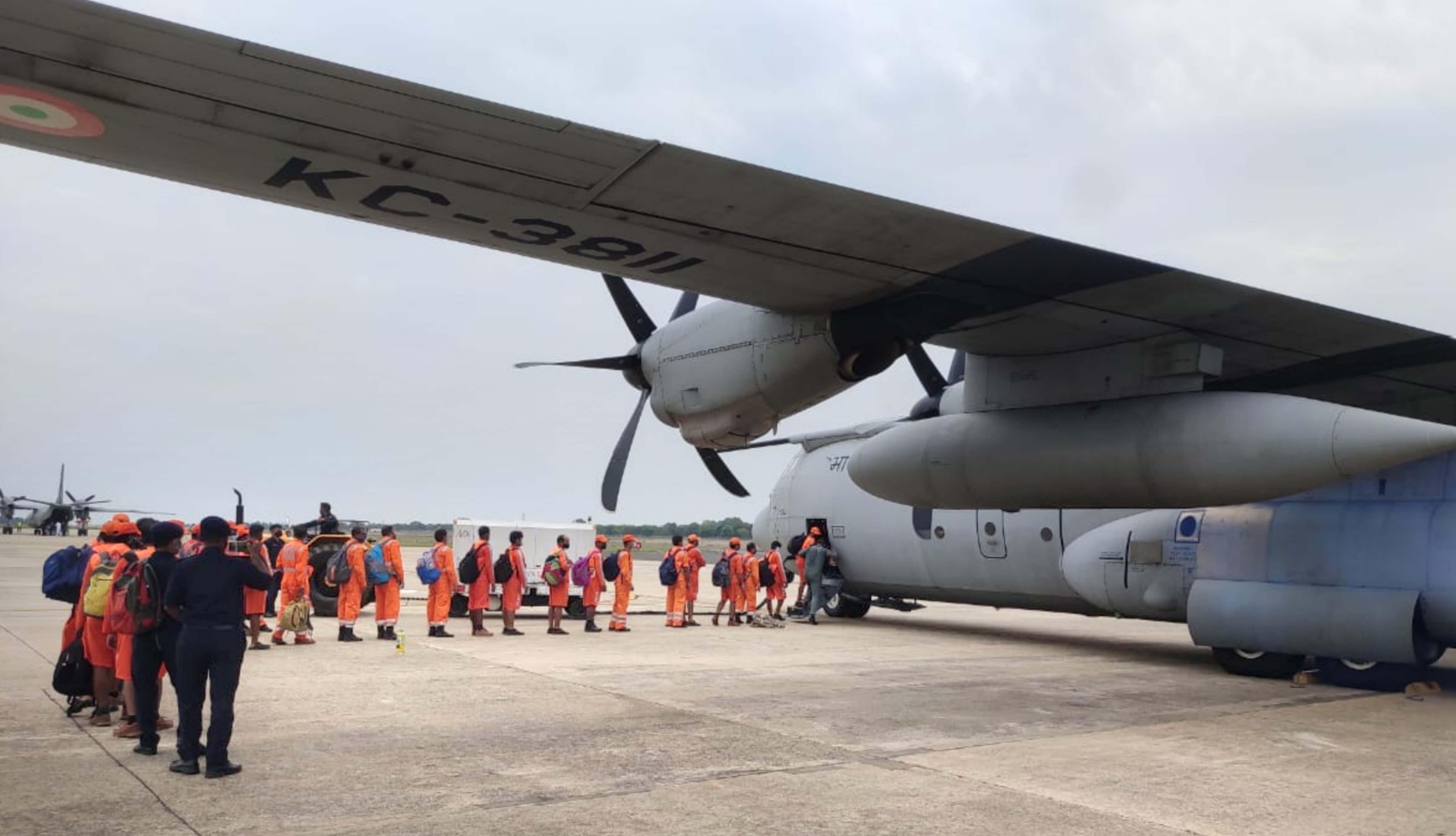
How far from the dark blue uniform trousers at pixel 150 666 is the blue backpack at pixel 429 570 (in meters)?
7.50

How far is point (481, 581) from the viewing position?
1536 cm

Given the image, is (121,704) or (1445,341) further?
(1445,341)

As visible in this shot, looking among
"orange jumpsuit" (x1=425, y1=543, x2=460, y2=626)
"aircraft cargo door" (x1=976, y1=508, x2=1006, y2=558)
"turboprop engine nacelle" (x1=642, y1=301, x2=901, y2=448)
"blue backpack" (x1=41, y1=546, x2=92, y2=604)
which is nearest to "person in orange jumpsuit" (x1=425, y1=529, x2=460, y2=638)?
"orange jumpsuit" (x1=425, y1=543, x2=460, y2=626)

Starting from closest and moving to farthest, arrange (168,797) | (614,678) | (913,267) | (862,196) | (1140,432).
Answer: (168,797) → (862,196) → (913,267) → (1140,432) → (614,678)

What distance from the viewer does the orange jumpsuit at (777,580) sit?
18.6m

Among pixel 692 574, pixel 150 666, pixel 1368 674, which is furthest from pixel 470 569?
pixel 1368 674

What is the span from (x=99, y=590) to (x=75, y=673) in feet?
3.20

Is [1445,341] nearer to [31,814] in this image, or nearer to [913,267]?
[913,267]

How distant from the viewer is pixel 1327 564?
10.9 m

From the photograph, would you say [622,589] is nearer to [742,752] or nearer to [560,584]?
[560,584]

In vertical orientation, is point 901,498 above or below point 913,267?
below

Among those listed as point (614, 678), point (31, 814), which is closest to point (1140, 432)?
point (614, 678)

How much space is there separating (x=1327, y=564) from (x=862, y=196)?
288 inches

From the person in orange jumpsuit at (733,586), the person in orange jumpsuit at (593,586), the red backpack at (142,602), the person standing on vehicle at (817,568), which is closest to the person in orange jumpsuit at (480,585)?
the person in orange jumpsuit at (593,586)
